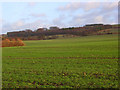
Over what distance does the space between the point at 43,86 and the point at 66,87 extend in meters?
1.44

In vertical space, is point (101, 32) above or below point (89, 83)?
above

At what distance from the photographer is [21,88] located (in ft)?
29.1

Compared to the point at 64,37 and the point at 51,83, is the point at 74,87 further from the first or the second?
the point at 64,37

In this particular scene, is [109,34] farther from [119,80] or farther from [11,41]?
[119,80]

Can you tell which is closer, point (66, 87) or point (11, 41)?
point (66, 87)

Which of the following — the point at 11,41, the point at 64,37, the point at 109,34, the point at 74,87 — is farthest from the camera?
the point at 64,37

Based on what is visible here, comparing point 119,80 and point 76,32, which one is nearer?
point 119,80

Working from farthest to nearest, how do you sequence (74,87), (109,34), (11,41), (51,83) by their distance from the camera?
(109,34) → (11,41) → (51,83) → (74,87)

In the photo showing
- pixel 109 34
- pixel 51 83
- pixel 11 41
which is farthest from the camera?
pixel 109 34

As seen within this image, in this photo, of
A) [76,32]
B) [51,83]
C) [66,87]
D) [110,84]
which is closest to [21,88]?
[51,83]

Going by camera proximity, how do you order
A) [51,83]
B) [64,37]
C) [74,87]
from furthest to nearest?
[64,37]
[51,83]
[74,87]

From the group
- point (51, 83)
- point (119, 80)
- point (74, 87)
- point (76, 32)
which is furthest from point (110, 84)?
point (76, 32)

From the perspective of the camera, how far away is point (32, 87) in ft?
29.1

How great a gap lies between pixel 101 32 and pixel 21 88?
112016 mm
